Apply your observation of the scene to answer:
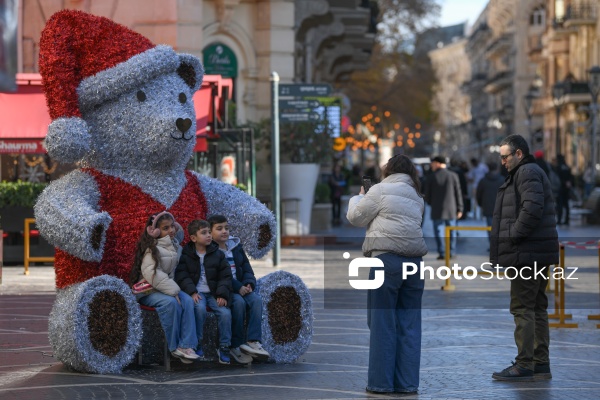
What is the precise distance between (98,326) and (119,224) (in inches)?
36.0

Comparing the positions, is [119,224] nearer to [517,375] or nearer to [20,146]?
[517,375]

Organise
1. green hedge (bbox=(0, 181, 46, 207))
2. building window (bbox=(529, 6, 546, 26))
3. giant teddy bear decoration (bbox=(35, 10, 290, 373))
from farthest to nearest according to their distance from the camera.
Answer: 1. building window (bbox=(529, 6, 546, 26))
2. green hedge (bbox=(0, 181, 46, 207))
3. giant teddy bear decoration (bbox=(35, 10, 290, 373))

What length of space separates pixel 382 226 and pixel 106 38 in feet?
10.2

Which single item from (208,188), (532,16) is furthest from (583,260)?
(532,16)

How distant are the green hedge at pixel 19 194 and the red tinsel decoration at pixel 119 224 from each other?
11.5 meters

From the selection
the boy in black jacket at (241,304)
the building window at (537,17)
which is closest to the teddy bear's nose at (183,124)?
the boy in black jacket at (241,304)

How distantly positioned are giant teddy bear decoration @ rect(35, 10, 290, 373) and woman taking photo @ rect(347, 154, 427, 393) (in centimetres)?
202

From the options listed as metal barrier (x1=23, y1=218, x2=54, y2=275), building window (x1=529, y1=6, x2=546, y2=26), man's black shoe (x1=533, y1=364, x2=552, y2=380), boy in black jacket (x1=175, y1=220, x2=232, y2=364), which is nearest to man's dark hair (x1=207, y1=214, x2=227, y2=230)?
boy in black jacket (x1=175, y1=220, x2=232, y2=364)

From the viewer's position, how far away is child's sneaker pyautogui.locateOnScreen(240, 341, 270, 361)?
38.9 ft

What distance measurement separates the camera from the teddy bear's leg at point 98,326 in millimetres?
11258

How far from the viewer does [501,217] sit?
37.9ft

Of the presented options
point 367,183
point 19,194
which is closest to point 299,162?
point 19,194

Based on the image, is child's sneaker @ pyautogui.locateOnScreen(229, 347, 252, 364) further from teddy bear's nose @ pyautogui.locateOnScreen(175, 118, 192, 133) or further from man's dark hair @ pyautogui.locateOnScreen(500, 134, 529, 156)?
man's dark hair @ pyautogui.locateOnScreen(500, 134, 529, 156)

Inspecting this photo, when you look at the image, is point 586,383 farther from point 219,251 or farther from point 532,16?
point 532,16
